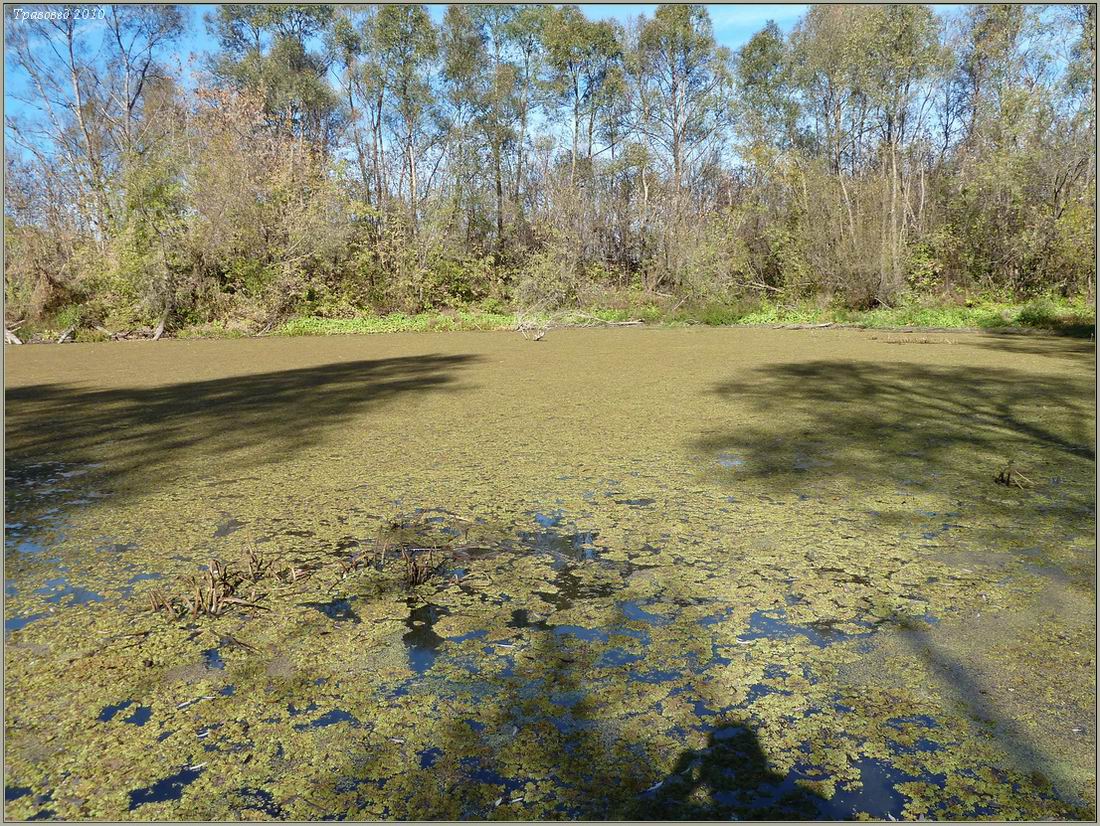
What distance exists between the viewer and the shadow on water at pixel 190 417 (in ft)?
13.8

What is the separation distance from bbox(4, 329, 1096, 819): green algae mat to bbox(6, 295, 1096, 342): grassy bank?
8221 millimetres

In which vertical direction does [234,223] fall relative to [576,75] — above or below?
below

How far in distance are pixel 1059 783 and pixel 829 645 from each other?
61cm

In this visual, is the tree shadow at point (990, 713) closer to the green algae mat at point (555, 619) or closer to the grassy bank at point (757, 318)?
the green algae mat at point (555, 619)

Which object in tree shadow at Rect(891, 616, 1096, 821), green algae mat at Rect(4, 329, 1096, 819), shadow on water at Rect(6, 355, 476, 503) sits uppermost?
shadow on water at Rect(6, 355, 476, 503)

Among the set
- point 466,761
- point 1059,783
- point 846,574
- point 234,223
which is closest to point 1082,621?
point 846,574

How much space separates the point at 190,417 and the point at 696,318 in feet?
35.6

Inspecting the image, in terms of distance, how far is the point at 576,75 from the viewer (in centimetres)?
1881

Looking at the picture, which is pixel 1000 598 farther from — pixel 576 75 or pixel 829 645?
pixel 576 75

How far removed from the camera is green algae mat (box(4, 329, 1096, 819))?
1468 mm

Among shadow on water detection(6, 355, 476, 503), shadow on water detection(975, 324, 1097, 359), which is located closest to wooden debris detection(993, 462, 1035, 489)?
shadow on water detection(6, 355, 476, 503)

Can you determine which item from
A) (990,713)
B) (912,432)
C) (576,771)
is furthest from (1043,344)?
(576,771)

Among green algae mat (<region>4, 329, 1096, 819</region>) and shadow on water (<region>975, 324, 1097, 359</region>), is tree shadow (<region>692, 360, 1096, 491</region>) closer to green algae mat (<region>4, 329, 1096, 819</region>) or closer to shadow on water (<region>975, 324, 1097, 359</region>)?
green algae mat (<region>4, 329, 1096, 819</region>)

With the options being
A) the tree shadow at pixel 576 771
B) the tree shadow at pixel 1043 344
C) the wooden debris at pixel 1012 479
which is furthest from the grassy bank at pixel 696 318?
the tree shadow at pixel 576 771
